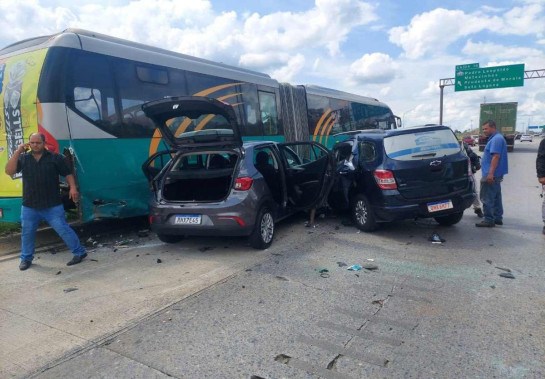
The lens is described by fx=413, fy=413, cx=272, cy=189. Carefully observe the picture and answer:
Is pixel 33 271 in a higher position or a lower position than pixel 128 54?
lower

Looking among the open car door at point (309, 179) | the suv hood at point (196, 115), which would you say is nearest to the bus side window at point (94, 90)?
the suv hood at point (196, 115)

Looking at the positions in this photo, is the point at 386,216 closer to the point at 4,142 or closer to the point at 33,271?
the point at 33,271

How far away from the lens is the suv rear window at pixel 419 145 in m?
6.48

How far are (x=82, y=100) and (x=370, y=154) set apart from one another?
4731 millimetres

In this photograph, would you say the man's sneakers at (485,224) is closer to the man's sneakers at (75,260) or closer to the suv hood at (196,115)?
the suv hood at (196,115)

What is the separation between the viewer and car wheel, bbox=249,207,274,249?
596cm

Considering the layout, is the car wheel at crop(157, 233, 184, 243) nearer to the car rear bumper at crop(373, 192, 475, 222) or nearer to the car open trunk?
the car open trunk

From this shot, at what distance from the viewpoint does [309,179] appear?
24.2 feet

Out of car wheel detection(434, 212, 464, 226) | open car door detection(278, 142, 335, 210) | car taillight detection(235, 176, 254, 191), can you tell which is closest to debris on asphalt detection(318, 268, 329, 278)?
car taillight detection(235, 176, 254, 191)

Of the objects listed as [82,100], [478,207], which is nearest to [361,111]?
[478,207]

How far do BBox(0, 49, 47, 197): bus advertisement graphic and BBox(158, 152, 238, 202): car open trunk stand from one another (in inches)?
86.5

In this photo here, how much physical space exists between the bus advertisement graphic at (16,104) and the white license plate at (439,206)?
20.2 feet

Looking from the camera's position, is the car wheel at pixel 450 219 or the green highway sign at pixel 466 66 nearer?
the car wheel at pixel 450 219

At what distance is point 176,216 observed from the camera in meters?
6.00
